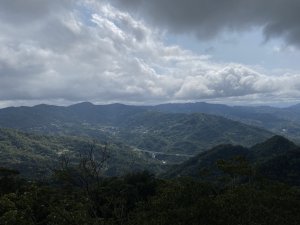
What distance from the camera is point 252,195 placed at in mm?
60625

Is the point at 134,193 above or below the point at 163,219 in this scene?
below

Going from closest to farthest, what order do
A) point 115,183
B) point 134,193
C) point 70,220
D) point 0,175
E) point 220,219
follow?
point 220,219
point 70,220
point 0,175
point 134,193
point 115,183

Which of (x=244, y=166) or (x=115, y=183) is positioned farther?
→ (x=115, y=183)

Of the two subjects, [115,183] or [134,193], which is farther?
[115,183]

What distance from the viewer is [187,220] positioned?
171 ft

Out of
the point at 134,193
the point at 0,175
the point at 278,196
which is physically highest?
the point at 278,196

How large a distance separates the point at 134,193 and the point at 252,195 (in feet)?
297

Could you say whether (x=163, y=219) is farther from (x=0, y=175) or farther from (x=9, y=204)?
(x=0, y=175)

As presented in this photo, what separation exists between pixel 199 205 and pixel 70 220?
726 inches

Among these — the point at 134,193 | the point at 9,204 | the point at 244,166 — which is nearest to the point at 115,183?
the point at 134,193

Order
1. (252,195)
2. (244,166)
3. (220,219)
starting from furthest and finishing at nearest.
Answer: (244,166), (252,195), (220,219)

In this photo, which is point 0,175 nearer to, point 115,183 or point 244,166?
point 115,183

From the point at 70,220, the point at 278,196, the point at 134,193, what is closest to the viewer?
the point at 70,220

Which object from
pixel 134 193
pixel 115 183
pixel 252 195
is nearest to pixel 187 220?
pixel 252 195
